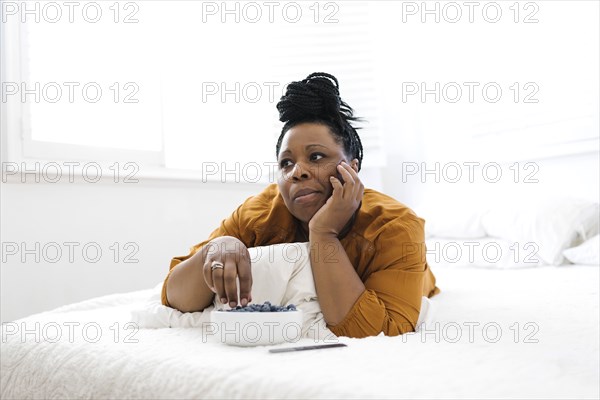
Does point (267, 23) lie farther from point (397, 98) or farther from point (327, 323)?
point (327, 323)

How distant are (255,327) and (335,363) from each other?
18 cm

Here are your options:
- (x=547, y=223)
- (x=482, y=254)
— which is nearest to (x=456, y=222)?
(x=482, y=254)

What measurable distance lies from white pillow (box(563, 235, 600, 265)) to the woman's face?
137cm

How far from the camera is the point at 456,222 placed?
2.76m

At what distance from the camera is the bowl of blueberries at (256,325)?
100 centimetres

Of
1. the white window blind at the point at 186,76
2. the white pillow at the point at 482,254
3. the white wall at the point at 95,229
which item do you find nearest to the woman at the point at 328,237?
the white wall at the point at 95,229

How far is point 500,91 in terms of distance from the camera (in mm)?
3086

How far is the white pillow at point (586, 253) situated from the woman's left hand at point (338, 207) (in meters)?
1.40

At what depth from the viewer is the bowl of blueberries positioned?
39.4 inches

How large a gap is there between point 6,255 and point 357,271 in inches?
54.5

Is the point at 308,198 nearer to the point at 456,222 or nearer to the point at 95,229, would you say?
the point at 95,229

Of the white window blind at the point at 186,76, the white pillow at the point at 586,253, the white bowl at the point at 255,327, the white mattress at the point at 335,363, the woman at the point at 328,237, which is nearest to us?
the white mattress at the point at 335,363

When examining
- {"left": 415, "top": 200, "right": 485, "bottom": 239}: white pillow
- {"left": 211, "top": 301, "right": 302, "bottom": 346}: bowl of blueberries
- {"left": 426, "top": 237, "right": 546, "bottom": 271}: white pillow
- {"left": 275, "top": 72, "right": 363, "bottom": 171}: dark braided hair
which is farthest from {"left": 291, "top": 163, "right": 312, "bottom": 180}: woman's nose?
{"left": 415, "top": 200, "right": 485, "bottom": 239}: white pillow

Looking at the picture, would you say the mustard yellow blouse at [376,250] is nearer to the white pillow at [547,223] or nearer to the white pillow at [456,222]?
the white pillow at [547,223]
